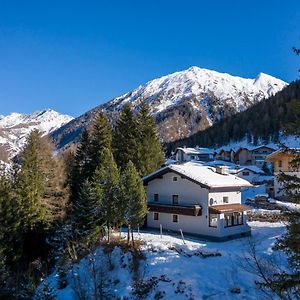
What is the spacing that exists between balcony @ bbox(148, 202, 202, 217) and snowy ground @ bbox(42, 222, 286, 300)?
10.4ft

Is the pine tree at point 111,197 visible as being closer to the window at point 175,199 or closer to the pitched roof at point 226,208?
the window at point 175,199

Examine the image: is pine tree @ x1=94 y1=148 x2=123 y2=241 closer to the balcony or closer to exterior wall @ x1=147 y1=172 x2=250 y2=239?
the balcony

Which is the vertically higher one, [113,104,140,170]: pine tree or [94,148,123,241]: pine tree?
[113,104,140,170]: pine tree

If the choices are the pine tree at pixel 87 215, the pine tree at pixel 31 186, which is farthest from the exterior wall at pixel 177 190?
the pine tree at pixel 31 186

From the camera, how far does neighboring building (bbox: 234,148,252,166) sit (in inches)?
3844

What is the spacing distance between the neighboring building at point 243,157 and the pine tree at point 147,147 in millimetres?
55215

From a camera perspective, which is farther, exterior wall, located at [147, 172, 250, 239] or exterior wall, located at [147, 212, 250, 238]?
exterior wall, located at [147, 172, 250, 239]

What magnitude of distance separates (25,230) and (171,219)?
14.0 metres

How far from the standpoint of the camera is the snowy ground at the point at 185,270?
24.0 metres

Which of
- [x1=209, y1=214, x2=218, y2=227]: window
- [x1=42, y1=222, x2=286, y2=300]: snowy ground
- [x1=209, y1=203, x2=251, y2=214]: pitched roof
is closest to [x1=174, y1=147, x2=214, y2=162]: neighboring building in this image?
[x1=209, y1=203, x2=251, y2=214]: pitched roof

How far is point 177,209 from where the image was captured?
35.7 meters

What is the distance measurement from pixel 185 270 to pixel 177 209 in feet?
32.6

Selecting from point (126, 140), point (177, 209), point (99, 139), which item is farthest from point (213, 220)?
point (99, 139)

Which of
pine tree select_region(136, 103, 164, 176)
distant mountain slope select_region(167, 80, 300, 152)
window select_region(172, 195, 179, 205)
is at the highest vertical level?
distant mountain slope select_region(167, 80, 300, 152)
